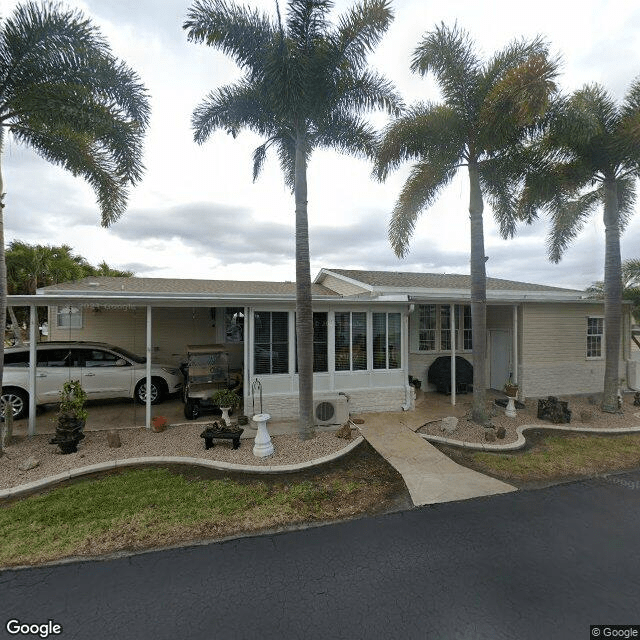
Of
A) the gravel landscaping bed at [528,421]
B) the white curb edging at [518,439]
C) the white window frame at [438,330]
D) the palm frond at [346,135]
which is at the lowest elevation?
the white curb edging at [518,439]

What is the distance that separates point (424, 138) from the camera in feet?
25.9

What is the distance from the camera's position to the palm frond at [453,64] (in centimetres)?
744

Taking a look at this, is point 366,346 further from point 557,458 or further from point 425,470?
point 557,458

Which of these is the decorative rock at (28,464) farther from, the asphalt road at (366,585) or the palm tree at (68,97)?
the asphalt road at (366,585)

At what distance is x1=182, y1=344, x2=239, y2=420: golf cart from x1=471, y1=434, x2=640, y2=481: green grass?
245 inches

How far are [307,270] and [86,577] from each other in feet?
18.5

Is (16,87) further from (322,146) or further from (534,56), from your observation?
(534,56)

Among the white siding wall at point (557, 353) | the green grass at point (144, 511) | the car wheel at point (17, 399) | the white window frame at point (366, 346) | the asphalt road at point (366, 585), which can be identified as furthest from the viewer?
the white siding wall at point (557, 353)

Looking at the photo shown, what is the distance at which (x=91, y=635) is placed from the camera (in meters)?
2.57

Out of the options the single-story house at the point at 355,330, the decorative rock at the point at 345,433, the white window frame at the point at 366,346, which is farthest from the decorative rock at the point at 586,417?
the decorative rock at the point at 345,433

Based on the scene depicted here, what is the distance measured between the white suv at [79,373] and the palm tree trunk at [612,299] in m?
12.9

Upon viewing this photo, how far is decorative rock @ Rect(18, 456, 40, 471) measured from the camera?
546 cm

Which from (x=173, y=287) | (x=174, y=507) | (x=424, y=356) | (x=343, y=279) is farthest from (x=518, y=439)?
(x=173, y=287)

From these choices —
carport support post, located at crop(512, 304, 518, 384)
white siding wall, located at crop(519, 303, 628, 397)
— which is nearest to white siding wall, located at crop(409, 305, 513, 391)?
carport support post, located at crop(512, 304, 518, 384)
